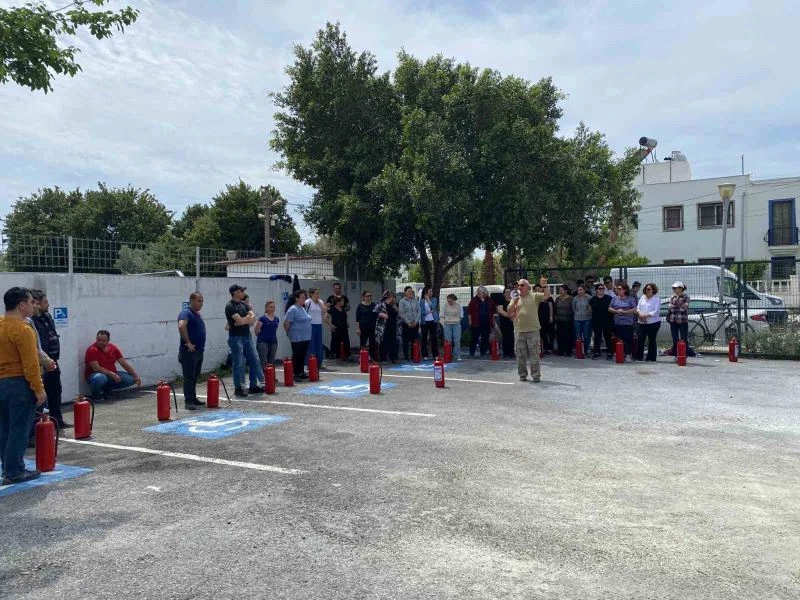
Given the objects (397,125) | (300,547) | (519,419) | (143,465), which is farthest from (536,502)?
(397,125)

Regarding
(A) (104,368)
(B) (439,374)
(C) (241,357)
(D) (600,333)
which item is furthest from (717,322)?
(A) (104,368)

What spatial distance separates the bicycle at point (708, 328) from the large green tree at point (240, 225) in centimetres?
3563

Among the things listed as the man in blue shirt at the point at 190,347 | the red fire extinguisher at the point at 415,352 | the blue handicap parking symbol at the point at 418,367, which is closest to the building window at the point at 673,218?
the red fire extinguisher at the point at 415,352

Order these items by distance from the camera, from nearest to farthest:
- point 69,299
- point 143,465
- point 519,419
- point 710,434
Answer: point 143,465 → point 710,434 → point 519,419 → point 69,299

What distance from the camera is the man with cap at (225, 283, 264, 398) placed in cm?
1115

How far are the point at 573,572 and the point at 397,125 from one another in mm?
15025

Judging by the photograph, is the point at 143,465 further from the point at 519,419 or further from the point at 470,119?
the point at 470,119

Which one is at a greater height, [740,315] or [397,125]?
[397,125]

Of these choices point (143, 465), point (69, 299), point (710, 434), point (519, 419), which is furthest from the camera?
point (69, 299)

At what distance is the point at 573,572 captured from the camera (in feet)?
14.1

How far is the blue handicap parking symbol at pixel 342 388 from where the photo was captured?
1153 centimetres

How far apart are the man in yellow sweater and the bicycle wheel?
1441 centimetres

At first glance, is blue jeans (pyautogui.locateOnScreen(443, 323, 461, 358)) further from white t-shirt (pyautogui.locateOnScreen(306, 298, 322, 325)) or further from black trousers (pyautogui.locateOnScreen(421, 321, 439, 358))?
white t-shirt (pyautogui.locateOnScreen(306, 298, 322, 325))

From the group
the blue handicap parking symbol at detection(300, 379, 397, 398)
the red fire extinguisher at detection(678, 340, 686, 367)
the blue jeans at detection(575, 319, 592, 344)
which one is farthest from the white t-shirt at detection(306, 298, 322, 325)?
the red fire extinguisher at detection(678, 340, 686, 367)
